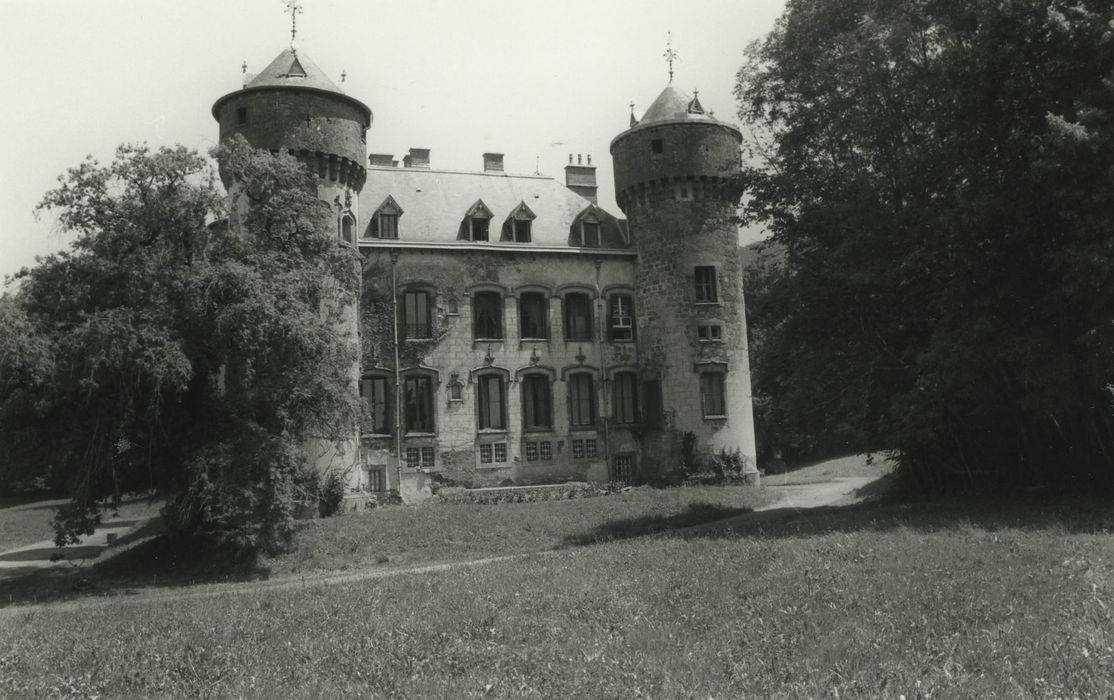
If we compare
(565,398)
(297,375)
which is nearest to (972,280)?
(297,375)

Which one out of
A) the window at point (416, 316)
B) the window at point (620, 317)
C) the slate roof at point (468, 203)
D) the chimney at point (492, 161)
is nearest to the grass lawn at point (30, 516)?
the window at point (416, 316)

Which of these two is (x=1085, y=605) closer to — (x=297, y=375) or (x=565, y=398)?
(x=297, y=375)

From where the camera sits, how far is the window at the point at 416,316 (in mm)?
30938

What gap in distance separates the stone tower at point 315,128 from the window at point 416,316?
2.15 metres

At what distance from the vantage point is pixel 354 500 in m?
27.0

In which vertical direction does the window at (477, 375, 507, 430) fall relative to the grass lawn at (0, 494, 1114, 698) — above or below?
above

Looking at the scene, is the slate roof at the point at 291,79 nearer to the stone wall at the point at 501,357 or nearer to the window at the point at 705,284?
the stone wall at the point at 501,357

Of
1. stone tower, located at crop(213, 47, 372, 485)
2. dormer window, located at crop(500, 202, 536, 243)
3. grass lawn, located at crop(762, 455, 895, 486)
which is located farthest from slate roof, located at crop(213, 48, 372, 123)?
grass lawn, located at crop(762, 455, 895, 486)

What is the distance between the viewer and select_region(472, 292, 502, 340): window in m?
31.9

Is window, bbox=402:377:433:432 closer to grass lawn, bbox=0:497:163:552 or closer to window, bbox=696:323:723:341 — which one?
grass lawn, bbox=0:497:163:552

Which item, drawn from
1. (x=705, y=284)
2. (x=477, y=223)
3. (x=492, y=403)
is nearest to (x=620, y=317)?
(x=705, y=284)

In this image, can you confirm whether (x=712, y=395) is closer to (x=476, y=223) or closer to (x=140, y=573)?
(x=476, y=223)

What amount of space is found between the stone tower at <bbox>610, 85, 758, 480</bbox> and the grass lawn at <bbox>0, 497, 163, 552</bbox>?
18.4 metres

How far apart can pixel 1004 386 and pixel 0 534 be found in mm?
32862
